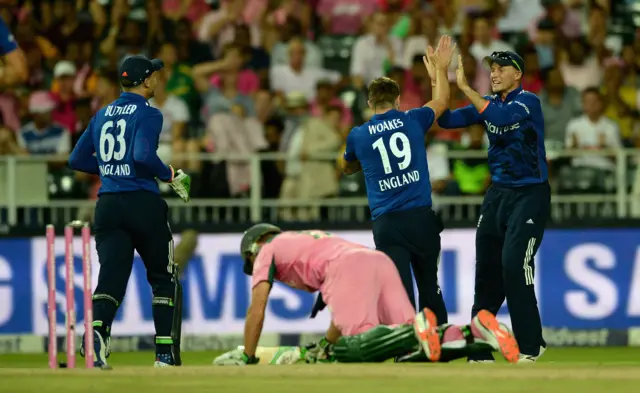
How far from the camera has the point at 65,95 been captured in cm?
1836

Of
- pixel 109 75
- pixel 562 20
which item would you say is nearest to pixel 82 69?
pixel 109 75

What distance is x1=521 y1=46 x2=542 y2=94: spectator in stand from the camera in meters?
18.1

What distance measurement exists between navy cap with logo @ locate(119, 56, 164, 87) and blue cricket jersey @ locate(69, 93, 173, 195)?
0.35 ft

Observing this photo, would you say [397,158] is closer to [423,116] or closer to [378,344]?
[423,116]

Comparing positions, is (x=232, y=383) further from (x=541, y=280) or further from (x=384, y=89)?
(x=541, y=280)

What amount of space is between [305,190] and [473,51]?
3.56 meters

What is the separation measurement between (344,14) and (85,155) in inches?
360

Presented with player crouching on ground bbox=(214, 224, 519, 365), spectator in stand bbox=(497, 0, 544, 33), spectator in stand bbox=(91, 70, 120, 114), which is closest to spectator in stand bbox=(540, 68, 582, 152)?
spectator in stand bbox=(497, 0, 544, 33)

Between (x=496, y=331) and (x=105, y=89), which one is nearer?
(x=496, y=331)

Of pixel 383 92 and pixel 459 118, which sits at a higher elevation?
pixel 383 92

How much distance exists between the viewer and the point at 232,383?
8.88 m

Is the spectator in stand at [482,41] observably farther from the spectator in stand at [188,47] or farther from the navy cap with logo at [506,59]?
the navy cap with logo at [506,59]

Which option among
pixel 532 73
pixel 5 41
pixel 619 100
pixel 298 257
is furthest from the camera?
pixel 532 73

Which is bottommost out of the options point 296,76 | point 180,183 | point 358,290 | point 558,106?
point 358,290
